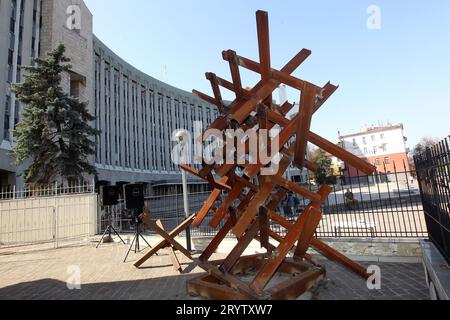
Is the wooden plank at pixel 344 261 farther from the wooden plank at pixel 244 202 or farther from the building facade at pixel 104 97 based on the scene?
the building facade at pixel 104 97

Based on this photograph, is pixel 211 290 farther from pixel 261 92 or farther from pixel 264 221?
pixel 261 92

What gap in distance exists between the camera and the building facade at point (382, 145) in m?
64.1

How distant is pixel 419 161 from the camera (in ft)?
17.2

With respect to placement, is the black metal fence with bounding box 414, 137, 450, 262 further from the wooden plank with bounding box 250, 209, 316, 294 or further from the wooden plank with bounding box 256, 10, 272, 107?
the wooden plank with bounding box 256, 10, 272, 107

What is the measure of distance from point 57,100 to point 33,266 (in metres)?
12.1

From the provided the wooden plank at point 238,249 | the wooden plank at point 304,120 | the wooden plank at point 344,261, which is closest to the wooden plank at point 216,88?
the wooden plank at point 304,120

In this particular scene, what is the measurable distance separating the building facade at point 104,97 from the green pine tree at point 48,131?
10.9ft

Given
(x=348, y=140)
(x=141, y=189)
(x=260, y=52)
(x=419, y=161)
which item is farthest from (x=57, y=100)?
(x=348, y=140)

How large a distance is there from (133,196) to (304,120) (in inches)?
279

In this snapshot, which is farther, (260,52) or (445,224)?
(260,52)

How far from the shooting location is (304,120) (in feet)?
14.0
